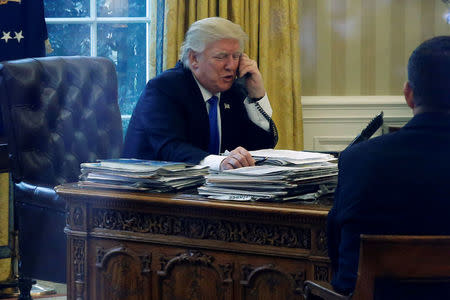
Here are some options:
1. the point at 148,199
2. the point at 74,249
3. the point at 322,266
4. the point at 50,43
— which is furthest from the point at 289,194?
the point at 50,43

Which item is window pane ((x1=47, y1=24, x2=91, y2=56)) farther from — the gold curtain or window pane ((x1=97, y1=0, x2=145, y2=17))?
the gold curtain

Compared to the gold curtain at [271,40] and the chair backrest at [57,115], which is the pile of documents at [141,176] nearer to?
the chair backrest at [57,115]

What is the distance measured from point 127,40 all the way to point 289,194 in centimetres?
266

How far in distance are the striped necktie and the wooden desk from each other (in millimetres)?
945

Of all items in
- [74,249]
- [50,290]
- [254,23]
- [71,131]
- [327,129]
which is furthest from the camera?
[327,129]

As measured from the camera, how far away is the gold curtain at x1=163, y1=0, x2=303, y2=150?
4.08 meters

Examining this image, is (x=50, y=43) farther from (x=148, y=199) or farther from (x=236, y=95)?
(x=148, y=199)

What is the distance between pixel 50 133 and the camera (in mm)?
3029

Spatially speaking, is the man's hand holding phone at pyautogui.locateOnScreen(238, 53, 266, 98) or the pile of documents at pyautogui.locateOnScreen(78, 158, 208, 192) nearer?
the pile of documents at pyautogui.locateOnScreen(78, 158, 208, 192)

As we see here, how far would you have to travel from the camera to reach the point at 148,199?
6.86 ft

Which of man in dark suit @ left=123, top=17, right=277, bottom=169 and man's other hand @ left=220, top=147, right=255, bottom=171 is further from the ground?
man in dark suit @ left=123, top=17, right=277, bottom=169

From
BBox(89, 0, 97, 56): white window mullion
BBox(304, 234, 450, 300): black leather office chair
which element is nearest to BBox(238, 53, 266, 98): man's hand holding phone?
BBox(89, 0, 97, 56): white window mullion

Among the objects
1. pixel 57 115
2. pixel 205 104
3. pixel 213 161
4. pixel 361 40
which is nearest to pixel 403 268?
pixel 213 161

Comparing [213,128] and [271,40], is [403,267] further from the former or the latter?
[271,40]
